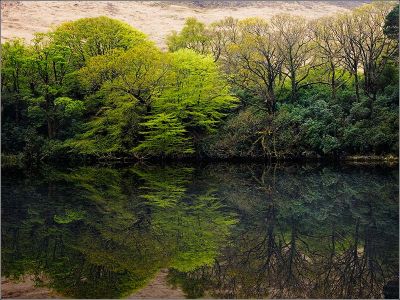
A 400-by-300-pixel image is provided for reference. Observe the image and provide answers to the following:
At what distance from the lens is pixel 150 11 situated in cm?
8038

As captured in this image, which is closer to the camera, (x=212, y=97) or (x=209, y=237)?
(x=209, y=237)

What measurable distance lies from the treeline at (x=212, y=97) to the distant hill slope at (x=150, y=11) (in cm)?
3056

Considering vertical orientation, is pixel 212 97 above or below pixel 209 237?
below

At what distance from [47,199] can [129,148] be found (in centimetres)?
1953

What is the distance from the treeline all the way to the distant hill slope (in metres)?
30.6

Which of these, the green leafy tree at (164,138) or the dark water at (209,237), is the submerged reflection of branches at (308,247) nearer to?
the dark water at (209,237)

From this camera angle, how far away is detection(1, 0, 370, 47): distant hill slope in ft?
233

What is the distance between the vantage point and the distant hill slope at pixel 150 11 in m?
71.0

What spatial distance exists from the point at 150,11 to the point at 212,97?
47.1 m

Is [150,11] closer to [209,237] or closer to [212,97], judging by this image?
[212,97]

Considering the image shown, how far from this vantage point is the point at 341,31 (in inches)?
1460

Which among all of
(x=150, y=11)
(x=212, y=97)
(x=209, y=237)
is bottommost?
(x=212, y=97)

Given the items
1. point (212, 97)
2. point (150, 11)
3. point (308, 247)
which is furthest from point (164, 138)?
point (150, 11)

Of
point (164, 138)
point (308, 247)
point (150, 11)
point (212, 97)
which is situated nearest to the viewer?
point (308, 247)
